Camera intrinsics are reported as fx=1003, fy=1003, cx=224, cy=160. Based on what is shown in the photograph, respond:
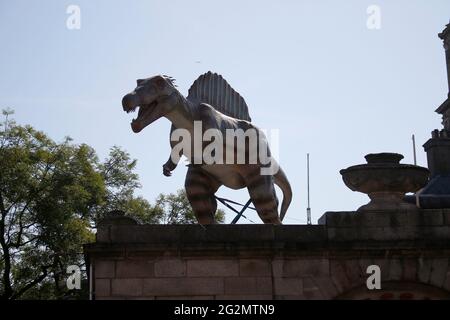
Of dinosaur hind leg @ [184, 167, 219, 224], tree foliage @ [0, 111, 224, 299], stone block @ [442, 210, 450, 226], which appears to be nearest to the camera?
stone block @ [442, 210, 450, 226]

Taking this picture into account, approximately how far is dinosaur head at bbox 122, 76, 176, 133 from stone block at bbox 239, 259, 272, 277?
329cm

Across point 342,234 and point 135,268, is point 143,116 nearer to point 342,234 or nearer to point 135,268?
point 135,268

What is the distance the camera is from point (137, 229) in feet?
57.3

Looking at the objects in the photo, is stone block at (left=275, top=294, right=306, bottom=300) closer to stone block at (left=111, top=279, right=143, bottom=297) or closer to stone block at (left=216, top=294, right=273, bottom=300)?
stone block at (left=216, top=294, right=273, bottom=300)

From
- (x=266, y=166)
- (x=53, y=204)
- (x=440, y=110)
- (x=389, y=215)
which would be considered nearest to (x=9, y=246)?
(x=53, y=204)

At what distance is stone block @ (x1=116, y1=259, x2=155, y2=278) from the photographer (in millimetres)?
17297

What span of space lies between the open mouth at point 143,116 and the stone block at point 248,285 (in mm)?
3381

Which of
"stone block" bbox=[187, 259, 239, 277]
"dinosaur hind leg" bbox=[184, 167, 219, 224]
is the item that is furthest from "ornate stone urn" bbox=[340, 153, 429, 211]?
"dinosaur hind leg" bbox=[184, 167, 219, 224]

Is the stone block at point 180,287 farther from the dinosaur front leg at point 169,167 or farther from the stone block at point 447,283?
the stone block at point 447,283

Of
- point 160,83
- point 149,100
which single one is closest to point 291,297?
point 149,100

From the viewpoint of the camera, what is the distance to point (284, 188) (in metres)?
21.3

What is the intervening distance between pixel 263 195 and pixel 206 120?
1917 mm
